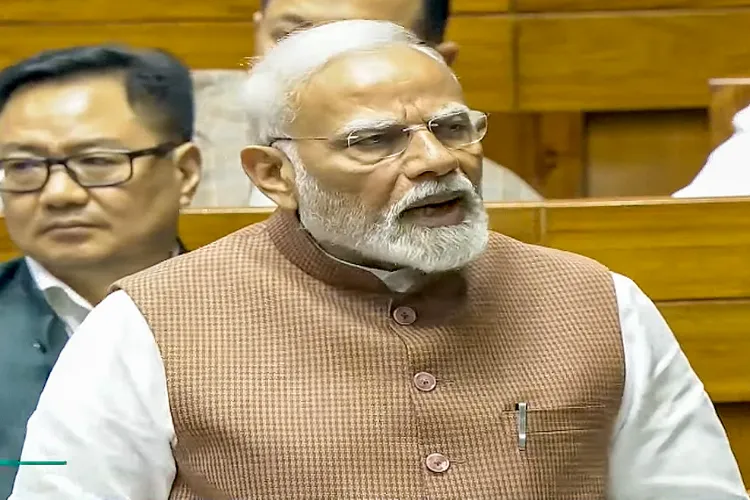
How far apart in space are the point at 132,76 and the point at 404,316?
50 centimetres

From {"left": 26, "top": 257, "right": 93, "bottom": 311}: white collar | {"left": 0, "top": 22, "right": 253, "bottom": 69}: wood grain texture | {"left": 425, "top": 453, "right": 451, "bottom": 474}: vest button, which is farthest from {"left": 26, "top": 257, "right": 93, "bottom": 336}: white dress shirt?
{"left": 0, "top": 22, "right": 253, "bottom": 69}: wood grain texture

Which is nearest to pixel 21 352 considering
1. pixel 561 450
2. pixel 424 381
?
pixel 424 381

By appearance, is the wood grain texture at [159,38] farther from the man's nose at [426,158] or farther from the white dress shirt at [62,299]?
the man's nose at [426,158]

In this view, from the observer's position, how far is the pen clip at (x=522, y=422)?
3.54ft

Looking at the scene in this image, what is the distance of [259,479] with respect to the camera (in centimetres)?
105

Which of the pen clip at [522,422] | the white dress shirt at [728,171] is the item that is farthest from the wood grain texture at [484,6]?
the pen clip at [522,422]

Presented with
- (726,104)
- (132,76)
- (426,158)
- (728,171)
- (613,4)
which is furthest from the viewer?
(613,4)

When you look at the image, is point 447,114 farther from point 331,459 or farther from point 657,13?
point 657,13

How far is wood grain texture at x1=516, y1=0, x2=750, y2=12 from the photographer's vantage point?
255 cm

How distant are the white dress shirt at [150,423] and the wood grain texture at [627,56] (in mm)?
1452

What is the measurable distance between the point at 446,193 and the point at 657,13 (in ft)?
5.47

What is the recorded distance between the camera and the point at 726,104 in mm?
1925

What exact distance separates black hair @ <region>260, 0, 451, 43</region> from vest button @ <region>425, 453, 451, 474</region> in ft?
1.89

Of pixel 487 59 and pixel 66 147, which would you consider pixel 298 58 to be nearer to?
pixel 66 147
